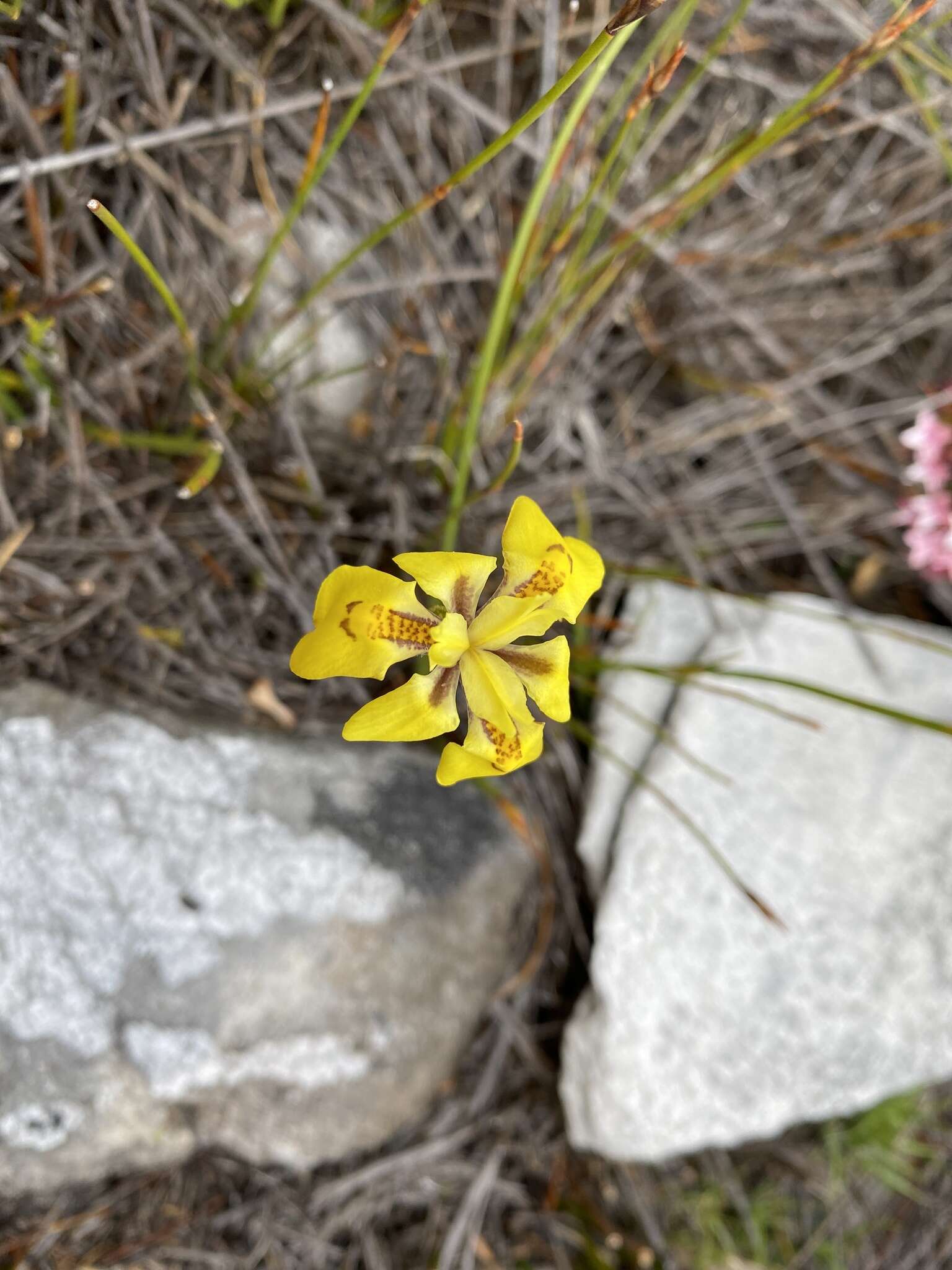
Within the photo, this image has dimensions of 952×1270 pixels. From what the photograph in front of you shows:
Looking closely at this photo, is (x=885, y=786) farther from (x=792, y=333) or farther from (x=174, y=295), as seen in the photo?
(x=174, y=295)

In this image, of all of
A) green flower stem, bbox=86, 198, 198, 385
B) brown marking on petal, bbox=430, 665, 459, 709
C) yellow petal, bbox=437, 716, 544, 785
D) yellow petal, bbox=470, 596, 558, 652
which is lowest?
yellow petal, bbox=437, 716, 544, 785

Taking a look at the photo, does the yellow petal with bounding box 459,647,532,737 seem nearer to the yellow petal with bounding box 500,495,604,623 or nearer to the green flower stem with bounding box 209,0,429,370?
the yellow petal with bounding box 500,495,604,623

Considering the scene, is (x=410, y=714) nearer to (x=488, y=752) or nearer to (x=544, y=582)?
(x=488, y=752)

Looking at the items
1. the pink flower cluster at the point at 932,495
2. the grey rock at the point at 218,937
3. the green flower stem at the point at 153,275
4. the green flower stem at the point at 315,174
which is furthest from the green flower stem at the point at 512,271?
the pink flower cluster at the point at 932,495

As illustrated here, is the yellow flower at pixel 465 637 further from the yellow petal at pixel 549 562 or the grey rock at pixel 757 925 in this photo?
the grey rock at pixel 757 925

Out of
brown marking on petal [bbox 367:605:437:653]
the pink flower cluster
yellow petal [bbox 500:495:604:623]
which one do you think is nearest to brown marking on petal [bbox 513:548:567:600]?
yellow petal [bbox 500:495:604:623]

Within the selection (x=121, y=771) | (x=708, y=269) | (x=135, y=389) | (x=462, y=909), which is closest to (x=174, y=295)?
(x=135, y=389)

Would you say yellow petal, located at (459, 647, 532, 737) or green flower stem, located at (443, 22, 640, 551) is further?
green flower stem, located at (443, 22, 640, 551)
